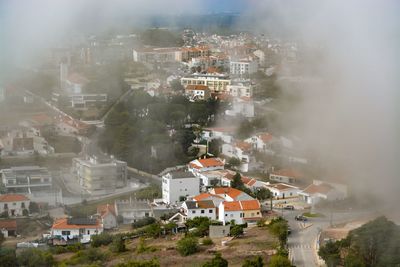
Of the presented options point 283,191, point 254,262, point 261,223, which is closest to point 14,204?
point 261,223

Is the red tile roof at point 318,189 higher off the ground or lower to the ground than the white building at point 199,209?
higher

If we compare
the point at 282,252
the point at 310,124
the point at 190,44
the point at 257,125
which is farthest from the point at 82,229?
the point at 190,44


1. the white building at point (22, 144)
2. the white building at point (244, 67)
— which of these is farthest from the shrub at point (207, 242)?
the white building at point (244, 67)

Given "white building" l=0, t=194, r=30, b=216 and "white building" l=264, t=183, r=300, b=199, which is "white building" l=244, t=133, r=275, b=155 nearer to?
"white building" l=264, t=183, r=300, b=199

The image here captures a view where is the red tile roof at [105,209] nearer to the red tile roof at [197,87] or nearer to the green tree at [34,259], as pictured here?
the green tree at [34,259]

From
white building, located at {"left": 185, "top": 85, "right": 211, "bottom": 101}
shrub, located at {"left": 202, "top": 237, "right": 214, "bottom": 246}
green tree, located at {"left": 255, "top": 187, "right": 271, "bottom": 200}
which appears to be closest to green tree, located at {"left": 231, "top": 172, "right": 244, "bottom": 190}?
green tree, located at {"left": 255, "top": 187, "right": 271, "bottom": 200}

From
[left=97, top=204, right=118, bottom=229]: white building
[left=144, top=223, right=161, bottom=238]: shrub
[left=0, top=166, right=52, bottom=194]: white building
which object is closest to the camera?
[left=144, top=223, right=161, bottom=238]: shrub

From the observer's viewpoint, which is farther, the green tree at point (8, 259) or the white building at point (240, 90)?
the white building at point (240, 90)
